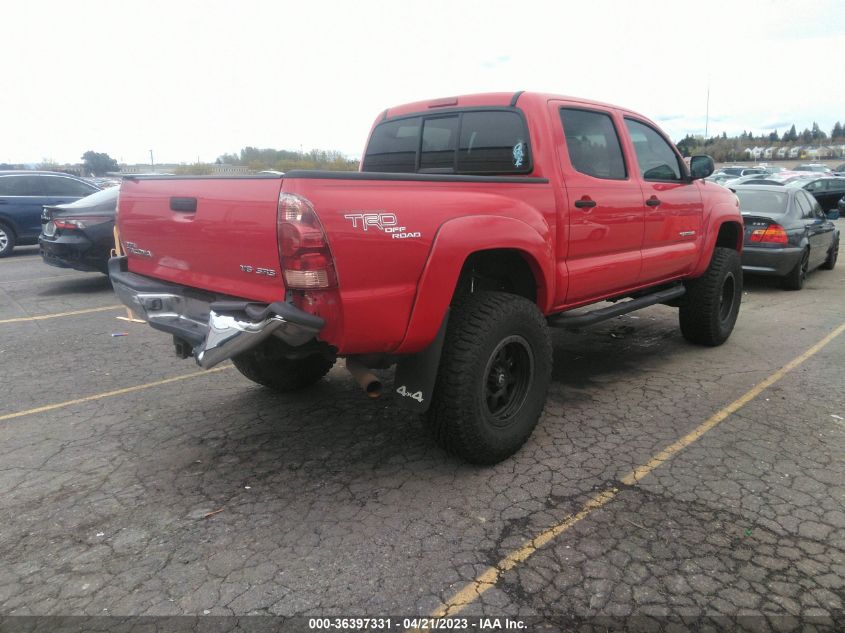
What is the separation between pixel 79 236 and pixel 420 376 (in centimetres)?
748

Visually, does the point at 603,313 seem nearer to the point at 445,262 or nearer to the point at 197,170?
the point at 445,262

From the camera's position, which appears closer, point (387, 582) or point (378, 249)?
point (387, 582)

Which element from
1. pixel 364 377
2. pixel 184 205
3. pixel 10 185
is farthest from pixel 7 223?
pixel 364 377

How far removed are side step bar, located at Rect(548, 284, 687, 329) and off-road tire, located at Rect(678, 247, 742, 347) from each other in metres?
0.63

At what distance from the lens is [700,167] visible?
545 centimetres

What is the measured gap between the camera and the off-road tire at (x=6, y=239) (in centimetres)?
1273

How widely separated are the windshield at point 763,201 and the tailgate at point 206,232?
8.34m

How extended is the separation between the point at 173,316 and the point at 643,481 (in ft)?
8.92

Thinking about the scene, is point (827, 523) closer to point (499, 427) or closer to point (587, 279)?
point (499, 427)

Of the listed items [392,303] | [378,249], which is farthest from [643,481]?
[378,249]

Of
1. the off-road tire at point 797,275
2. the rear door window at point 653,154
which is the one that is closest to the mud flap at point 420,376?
the rear door window at point 653,154

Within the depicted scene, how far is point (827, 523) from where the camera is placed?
3.01 metres

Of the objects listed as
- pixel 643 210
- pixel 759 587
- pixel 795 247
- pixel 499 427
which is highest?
pixel 643 210

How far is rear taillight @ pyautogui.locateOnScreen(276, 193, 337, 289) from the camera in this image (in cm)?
269
